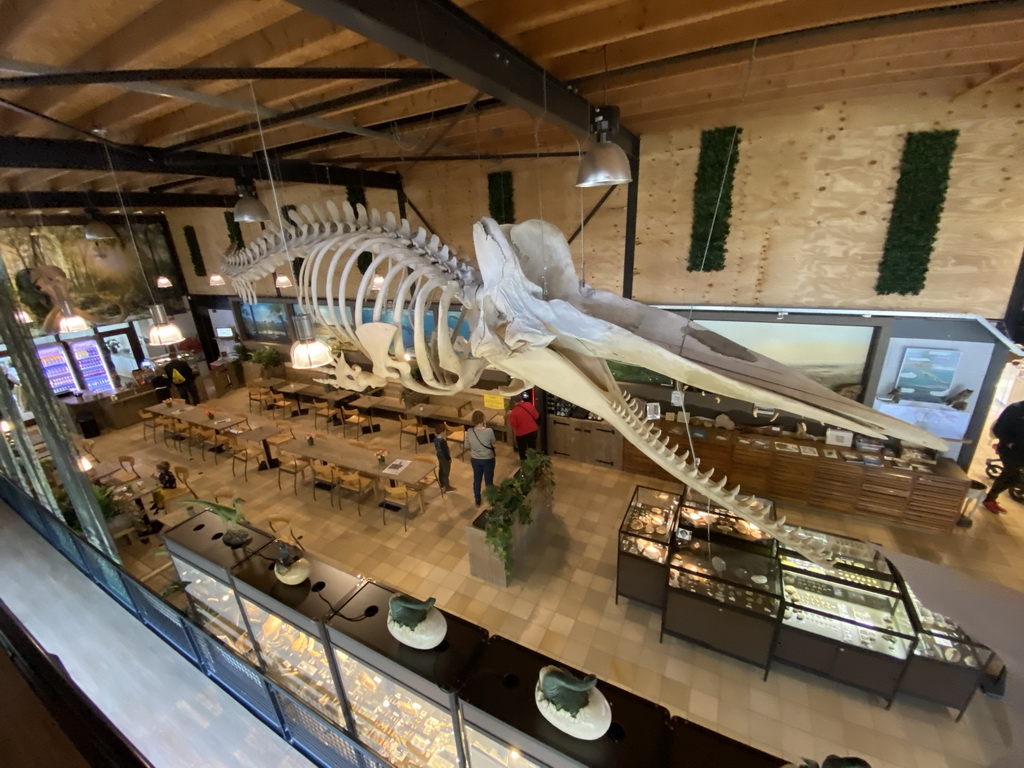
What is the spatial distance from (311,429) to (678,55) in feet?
30.9

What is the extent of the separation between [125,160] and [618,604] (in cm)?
722

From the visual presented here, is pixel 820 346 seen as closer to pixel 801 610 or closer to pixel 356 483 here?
pixel 801 610

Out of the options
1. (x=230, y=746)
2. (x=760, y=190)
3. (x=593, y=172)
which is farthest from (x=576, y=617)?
(x=760, y=190)

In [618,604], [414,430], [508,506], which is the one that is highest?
[508,506]

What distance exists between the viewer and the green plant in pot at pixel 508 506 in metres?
4.94

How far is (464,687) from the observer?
2.30 meters

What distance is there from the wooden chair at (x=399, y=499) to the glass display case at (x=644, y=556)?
305 centimetres

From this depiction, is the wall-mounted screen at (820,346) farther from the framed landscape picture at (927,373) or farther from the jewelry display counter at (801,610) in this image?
the jewelry display counter at (801,610)

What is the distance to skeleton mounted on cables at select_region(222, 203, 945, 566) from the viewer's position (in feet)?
6.81

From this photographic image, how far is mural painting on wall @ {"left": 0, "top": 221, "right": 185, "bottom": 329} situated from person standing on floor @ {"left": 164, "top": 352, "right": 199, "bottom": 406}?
202 cm

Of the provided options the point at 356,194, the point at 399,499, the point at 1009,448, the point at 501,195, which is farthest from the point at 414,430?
the point at 1009,448

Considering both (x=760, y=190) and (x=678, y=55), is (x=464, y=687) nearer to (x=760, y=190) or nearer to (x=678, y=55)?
(x=678, y=55)

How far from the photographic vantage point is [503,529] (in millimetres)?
4930

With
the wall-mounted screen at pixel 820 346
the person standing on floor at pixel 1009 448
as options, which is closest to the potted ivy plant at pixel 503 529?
the wall-mounted screen at pixel 820 346
